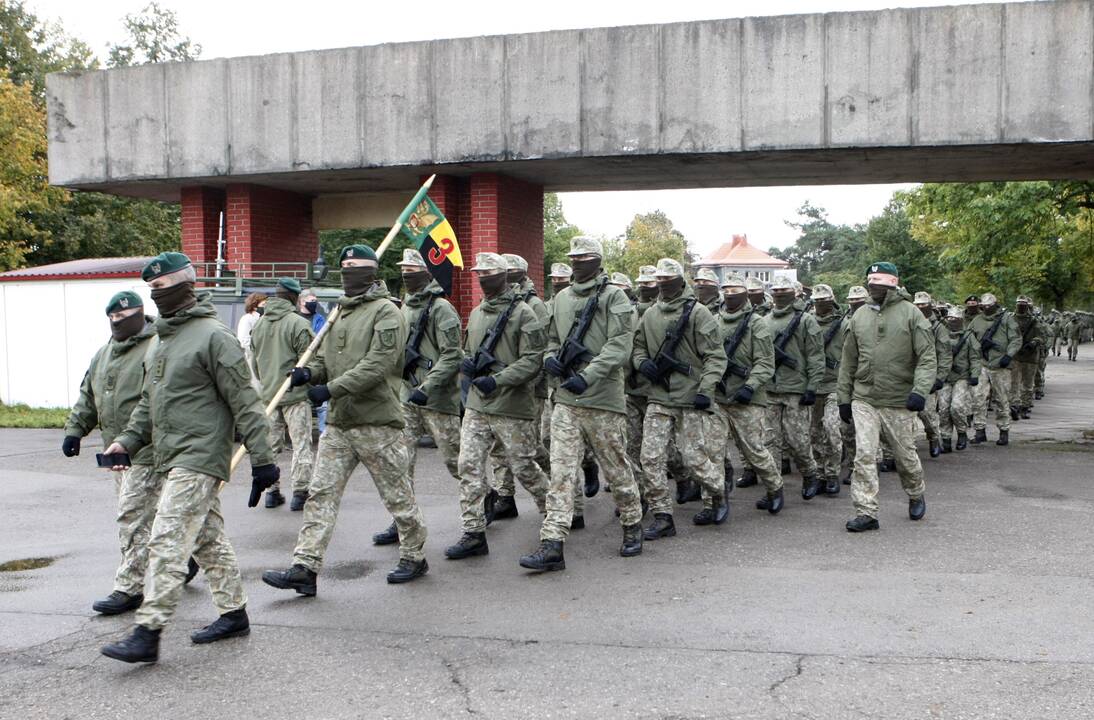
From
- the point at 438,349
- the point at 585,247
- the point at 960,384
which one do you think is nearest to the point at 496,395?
the point at 438,349

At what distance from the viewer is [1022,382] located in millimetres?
17156

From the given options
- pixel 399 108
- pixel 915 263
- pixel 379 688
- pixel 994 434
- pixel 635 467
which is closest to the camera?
pixel 379 688

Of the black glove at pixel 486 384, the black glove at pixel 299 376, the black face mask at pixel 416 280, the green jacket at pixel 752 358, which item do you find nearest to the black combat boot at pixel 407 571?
the black glove at pixel 486 384

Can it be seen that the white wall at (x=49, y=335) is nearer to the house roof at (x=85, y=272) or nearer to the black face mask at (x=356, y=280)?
the house roof at (x=85, y=272)

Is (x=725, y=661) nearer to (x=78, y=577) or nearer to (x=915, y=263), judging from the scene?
(x=78, y=577)

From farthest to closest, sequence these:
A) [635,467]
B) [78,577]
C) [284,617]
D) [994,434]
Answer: [994,434] → [635,467] → [78,577] → [284,617]

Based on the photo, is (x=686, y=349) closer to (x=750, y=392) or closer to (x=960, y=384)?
(x=750, y=392)

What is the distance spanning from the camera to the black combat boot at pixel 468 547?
711 centimetres

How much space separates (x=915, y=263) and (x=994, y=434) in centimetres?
4847

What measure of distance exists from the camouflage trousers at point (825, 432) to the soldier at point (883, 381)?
157 centimetres

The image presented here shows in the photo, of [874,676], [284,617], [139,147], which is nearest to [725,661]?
[874,676]

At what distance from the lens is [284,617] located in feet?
18.9

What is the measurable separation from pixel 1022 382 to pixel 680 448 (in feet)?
37.1

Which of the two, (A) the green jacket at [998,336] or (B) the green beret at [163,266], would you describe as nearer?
(B) the green beret at [163,266]
